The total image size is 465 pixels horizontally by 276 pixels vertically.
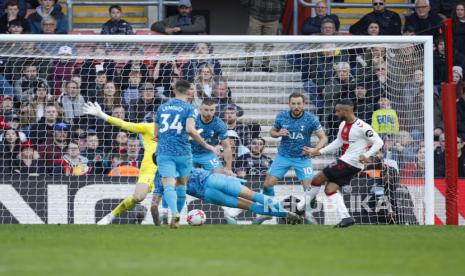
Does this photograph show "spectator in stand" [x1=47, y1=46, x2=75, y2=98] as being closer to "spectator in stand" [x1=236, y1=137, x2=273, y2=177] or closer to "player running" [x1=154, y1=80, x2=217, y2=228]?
"spectator in stand" [x1=236, y1=137, x2=273, y2=177]

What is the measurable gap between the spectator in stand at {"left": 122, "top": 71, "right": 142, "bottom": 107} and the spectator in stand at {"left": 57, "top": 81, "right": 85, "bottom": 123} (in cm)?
71

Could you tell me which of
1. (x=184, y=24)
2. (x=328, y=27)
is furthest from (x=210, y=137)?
(x=184, y=24)

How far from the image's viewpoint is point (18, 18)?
19719 millimetres

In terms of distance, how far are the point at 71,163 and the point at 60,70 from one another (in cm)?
174

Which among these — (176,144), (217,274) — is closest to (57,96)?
(176,144)

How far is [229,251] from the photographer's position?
10180 millimetres

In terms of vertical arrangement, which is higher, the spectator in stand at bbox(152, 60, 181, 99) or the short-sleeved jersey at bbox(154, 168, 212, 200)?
the spectator in stand at bbox(152, 60, 181, 99)

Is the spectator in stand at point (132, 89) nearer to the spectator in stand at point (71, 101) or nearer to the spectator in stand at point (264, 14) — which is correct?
the spectator in stand at point (71, 101)

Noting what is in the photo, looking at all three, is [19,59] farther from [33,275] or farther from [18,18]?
[33,275]

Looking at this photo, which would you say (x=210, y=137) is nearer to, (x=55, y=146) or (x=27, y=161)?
(x=55, y=146)

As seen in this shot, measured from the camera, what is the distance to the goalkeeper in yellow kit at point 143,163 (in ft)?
49.6

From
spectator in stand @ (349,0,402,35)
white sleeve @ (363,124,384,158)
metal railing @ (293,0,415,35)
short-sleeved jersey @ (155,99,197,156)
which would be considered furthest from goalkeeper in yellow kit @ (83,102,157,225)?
spectator in stand @ (349,0,402,35)

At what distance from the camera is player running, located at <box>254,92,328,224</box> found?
640 inches

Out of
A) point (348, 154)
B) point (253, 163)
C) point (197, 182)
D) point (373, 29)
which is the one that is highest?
point (373, 29)
